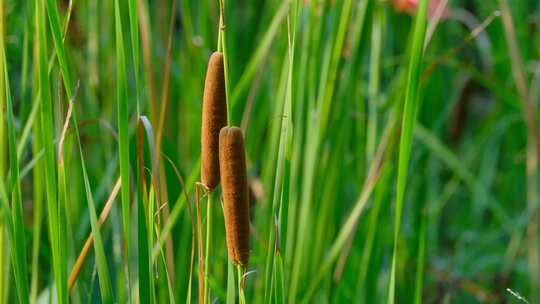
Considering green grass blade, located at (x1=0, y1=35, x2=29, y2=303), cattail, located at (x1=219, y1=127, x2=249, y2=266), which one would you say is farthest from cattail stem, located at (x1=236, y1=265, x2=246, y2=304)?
green grass blade, located at (x1=0, y1=35, x2=29, y2=303)

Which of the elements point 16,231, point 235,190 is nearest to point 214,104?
point 235,190

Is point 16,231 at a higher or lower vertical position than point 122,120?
lower

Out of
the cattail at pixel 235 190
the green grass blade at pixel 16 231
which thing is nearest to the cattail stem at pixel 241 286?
the cattail at pixel 235 190

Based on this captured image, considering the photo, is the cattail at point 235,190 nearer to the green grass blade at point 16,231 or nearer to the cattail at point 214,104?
the cattail at point 214,104

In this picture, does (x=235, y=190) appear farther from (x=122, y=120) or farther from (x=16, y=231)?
(x=16, y=231)

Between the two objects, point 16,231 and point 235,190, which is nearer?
point 235,190

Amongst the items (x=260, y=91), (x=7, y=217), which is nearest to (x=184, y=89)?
(x=260, y=91)

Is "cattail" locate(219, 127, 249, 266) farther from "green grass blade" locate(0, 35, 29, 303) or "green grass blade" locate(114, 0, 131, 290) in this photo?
"green grass blade" locate(0, 35, 29, 303)

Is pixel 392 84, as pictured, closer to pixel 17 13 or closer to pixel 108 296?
pixel 17 13
